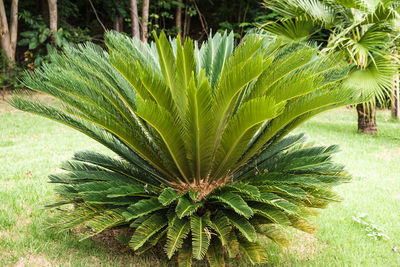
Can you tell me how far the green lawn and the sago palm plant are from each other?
28 cm

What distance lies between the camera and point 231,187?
2471mm

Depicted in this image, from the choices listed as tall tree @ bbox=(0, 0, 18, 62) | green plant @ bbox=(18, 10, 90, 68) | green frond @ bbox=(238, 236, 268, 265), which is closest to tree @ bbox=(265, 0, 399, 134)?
green frond @ bbox=(238, 236, 268, 265)

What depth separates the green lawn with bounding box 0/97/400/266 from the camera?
2674 millimetres

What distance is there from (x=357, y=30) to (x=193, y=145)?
18.8 feet

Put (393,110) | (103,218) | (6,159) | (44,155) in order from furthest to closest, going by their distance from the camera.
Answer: (393,110), (44,155), (6,159), (103,218)

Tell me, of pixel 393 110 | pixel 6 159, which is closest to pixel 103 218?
pixel 6 159

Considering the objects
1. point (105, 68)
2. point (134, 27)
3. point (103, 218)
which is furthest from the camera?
point (134, 27)

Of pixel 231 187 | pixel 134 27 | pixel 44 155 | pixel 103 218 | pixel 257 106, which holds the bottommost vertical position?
pixel 44 155

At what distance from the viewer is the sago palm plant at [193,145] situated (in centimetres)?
226

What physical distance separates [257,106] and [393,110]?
1155 cm

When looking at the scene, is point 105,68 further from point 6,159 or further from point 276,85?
point 6,159

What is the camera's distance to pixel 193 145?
2.52m

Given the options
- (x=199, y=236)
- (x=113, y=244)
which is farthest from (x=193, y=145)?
(x=113, y=244)

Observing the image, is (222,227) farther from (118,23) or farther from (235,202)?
(118,23)
